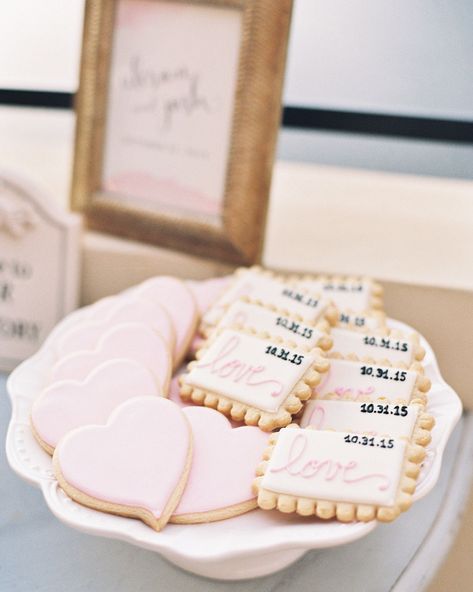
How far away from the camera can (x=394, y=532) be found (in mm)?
740

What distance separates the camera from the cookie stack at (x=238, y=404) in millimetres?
575

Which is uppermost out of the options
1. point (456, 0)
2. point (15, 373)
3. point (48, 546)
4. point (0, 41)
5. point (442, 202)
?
point (456, 0)

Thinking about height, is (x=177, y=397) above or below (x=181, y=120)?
below

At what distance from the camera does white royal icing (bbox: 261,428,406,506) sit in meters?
0.56

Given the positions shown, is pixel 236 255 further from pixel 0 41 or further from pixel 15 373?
pixel 0 41

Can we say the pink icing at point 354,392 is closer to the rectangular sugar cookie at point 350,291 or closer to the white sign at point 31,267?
the rectangular sugar cookie at point 350,291

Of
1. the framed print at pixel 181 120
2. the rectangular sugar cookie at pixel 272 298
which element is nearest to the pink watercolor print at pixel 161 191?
the framed print at pixel 181 120

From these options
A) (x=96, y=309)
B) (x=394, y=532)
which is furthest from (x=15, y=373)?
(x=394, y=532)

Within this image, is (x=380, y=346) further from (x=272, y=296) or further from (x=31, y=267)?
(x=31, y=267)

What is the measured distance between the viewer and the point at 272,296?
83 centimetres

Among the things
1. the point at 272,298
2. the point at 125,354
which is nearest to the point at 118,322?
the point at 125,354

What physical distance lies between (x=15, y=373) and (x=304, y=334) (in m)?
0.27

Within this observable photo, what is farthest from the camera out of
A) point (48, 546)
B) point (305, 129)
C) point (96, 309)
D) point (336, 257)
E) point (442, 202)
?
point (305, 129)

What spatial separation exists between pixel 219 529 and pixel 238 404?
0.43 ft
